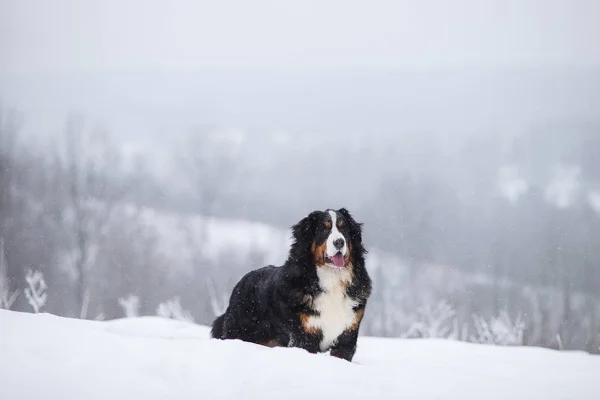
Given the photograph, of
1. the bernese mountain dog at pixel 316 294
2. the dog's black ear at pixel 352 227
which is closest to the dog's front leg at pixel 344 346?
the bernese mountain dog at pixel 316 294

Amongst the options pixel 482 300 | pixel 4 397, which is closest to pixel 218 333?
pixel 4 397

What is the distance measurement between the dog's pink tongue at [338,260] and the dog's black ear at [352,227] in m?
0.30

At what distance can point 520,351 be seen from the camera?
6543 millimetres

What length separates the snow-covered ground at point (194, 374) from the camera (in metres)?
3.35

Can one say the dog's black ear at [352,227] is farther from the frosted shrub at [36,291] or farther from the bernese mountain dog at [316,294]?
the frosted shrub at [36,291]

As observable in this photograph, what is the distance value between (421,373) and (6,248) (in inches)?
783

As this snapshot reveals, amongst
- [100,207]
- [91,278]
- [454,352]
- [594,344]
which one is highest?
[454,352]

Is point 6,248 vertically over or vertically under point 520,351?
under

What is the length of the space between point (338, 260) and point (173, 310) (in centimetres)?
1736

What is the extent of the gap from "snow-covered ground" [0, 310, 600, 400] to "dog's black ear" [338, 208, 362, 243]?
1474 mm

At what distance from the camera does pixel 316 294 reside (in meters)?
5.22

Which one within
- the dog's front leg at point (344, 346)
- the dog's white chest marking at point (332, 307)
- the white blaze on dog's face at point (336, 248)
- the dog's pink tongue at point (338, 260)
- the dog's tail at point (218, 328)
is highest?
the white blaze on dog's face at point (336, 248)

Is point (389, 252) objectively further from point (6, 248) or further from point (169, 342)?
point (169, 342)

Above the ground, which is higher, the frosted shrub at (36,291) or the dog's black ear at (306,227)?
the dog's black ear at (306,227)
